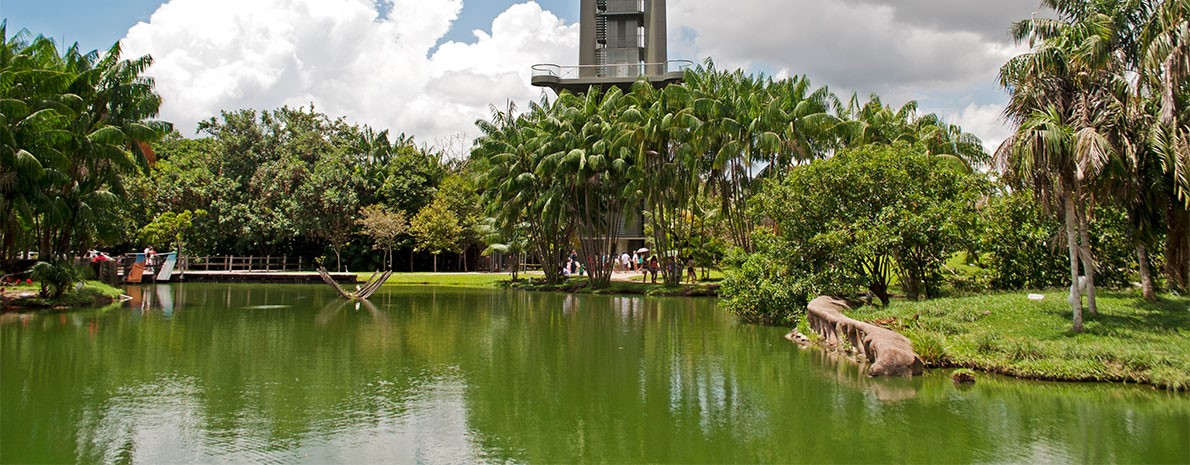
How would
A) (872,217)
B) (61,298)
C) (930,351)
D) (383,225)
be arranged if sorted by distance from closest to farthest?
(930,351) < (872,217) < (61,298) < (383,225)

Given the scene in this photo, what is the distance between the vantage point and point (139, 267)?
3984cm

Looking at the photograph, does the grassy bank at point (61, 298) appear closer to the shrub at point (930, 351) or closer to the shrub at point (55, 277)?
the shrub at point (55, 277)

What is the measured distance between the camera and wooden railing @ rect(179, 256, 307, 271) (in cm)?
4938

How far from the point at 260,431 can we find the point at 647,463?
14.1 ft

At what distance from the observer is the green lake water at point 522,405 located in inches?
310

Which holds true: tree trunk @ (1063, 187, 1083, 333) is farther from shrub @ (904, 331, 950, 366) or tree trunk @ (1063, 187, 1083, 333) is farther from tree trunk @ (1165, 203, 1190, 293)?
tree trunk @ (1165, 203, 1190, 293)

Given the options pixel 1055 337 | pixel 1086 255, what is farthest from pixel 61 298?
pixel 1086 255

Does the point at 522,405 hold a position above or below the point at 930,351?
below

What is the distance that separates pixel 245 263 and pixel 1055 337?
49.9m

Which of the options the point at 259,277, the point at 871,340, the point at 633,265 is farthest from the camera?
the point at 633,265

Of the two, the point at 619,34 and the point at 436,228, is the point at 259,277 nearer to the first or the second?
the point at 436,228

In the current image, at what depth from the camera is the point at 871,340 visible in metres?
13.0

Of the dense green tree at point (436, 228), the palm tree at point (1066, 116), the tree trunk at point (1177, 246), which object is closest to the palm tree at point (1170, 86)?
the tree trunk at point (1177, 246)

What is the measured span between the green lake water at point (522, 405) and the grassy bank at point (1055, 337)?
1.49 ft
